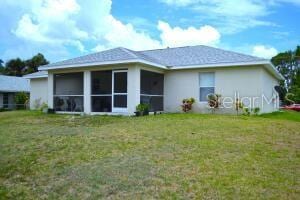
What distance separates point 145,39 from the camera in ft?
108

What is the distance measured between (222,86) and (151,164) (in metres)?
12.2

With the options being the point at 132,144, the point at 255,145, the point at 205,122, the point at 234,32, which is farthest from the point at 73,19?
the point at 255,145

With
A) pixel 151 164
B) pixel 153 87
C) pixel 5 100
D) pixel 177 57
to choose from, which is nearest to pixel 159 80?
pixel 153 87

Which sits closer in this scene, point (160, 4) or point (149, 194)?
point (149, 194)

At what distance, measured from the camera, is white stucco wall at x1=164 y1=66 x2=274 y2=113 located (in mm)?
18062

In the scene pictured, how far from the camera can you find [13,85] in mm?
37500

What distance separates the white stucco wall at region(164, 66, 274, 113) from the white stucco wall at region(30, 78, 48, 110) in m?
11.3

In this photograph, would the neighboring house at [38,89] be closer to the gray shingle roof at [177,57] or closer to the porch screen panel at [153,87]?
the gray shingle roof at [177,57]

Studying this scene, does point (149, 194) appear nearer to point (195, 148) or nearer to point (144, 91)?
point (195, 148)

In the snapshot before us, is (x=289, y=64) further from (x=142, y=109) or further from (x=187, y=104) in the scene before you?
(x=142, y=109)

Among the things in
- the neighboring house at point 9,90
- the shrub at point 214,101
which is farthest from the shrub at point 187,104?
the neighboring house at point 9,90

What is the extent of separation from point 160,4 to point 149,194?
41.9 feet

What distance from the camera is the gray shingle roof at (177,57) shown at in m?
18.1

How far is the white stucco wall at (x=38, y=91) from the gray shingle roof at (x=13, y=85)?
844 cm
